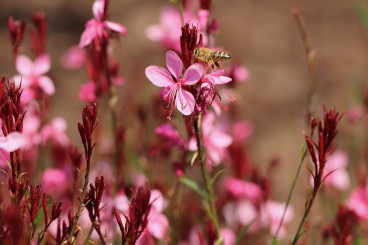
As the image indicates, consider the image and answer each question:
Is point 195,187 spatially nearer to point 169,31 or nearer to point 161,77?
point 161,77

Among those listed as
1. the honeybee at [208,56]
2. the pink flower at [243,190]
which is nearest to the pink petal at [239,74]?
the pink flower at [243,190]

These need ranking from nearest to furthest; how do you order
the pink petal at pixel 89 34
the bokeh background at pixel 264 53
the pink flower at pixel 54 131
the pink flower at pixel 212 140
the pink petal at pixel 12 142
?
the pink petal at pixel 12 142, the pink petal at pixel 89 34, the pink flower at pixel 212 140, the pink flower at pixel 54 131, the bokeh background at pixel 264 53

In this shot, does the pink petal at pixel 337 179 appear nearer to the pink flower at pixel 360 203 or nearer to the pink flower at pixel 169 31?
the pink flower at pixel 360 203

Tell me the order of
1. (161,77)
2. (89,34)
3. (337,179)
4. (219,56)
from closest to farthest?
(161,77)
(219,56)
(89,34)
(337,179)

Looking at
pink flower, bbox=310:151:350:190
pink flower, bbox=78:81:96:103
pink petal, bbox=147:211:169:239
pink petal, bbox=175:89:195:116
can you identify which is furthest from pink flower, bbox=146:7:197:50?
pink flower, bbox=310:151:350:190

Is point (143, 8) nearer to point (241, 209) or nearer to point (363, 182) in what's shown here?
point (241, 209)

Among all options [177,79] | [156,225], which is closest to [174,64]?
[177,79]
